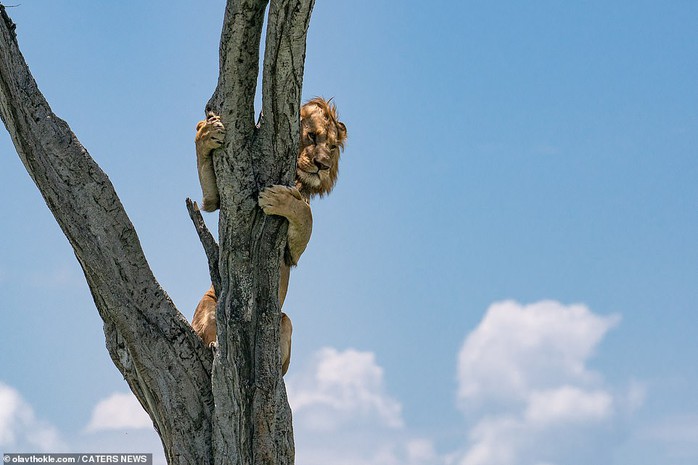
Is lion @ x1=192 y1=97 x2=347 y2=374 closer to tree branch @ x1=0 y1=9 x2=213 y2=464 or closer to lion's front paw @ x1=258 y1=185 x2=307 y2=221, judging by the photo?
lion's front paw @ x1=258 y1=185 x2=307 y2=221

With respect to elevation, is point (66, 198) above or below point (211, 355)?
above

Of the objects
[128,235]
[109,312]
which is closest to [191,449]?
[109,312]

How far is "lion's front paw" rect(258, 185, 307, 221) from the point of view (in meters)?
6.24

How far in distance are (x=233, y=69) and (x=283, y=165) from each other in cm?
72

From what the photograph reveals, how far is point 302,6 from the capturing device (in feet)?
19.7

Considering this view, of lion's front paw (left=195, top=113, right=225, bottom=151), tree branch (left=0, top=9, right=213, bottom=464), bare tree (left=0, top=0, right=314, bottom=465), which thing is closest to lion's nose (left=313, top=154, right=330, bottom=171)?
bare tree (left=0, top=0, right=314, bottom=465)

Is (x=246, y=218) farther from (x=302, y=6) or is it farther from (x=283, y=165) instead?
(x=302, y=6)

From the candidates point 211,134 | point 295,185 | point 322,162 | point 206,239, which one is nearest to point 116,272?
point 206,239

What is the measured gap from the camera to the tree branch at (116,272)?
21.1 feet

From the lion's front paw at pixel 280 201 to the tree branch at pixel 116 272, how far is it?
1.02m


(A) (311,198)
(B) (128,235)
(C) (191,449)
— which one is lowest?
(C) (191,449)

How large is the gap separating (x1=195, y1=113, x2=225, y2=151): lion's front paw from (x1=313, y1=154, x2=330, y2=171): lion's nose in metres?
1.12

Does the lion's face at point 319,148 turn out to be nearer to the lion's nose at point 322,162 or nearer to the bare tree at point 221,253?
the lion's nose at point 322,162

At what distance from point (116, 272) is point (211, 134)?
1147mm
